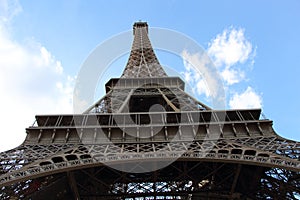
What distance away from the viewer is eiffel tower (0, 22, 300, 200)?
14.0 meters

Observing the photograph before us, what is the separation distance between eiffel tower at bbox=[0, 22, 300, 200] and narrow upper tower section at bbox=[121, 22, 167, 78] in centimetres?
1188

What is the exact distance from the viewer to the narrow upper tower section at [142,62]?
31.5m

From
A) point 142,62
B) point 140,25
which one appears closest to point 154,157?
point 142,62

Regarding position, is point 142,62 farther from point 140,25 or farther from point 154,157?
point 154,157

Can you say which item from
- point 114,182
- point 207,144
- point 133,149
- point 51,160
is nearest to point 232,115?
point 207,144

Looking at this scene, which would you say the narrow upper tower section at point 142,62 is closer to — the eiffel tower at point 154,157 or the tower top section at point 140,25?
the tower top section at point 140,25

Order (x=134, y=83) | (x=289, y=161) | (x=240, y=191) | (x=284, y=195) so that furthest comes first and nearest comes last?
1. (x=134, y=83)
2. (x=240, y=191)
3. (x=284, y=195)
4. (x=289, y=161)

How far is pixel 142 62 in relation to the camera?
34969mm

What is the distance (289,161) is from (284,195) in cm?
293

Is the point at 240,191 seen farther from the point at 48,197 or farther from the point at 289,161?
the point at 48,197

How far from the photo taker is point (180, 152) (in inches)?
571

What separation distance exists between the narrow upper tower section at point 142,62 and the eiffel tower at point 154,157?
39.0ft

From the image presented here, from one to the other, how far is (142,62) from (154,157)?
2202 cm

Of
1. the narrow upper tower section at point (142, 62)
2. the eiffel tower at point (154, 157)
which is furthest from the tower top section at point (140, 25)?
the eiffel tower at point (154, 157)
